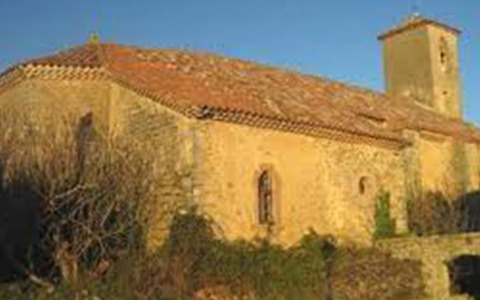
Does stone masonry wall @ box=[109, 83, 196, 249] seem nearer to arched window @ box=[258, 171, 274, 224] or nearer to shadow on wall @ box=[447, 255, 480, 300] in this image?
arched window @ box=[258, 171, 274, 224]

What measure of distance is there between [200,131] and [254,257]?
4225 mm

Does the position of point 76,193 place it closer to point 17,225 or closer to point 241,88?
point 17,225

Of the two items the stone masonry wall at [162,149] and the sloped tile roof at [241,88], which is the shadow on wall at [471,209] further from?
the stone masonry wall at [162,149]

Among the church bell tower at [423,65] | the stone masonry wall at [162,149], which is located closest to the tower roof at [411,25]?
the church bell tower at [423,65]

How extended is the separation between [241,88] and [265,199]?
4312mm

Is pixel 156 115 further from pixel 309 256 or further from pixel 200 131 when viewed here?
pixel 309 256

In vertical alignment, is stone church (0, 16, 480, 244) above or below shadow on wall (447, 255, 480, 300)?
above

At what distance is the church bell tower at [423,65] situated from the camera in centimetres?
4128

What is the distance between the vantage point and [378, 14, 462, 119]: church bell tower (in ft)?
135

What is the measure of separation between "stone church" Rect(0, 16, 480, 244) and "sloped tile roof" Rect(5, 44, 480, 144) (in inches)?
2.7

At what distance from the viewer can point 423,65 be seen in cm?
4138

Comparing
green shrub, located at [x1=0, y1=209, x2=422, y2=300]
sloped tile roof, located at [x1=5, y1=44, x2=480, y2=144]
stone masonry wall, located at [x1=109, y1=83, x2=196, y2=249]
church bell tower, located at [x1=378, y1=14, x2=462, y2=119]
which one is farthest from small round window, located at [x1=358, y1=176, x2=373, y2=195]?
church bell tower, located at [x1=378, y1=14, x2=462, y2=119]

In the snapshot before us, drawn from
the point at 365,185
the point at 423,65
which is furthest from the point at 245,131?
the point at 423,65

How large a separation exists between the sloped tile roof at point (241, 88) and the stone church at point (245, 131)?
0.07m
